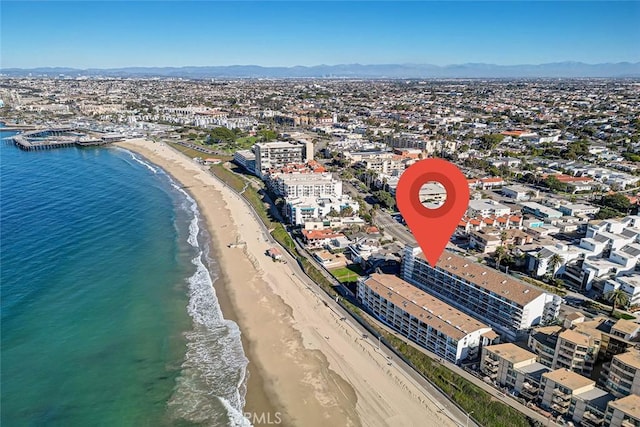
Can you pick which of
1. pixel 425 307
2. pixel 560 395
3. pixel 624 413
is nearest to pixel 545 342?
pixel 560 395

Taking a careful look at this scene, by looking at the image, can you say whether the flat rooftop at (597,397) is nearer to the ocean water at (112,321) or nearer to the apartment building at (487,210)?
the ocean water at (112,321)

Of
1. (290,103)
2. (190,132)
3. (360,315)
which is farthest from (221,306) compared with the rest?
(290,103)

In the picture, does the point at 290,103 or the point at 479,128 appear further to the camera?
the point at 290,103

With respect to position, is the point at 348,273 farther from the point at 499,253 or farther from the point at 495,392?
the point at 495,392

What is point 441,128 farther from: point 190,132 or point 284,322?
point 284,322

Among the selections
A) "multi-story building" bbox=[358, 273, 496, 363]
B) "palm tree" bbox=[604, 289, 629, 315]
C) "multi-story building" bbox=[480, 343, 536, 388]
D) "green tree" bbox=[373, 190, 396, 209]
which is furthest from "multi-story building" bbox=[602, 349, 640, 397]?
"green tree" bbox=[373, 190, 396, 209]
